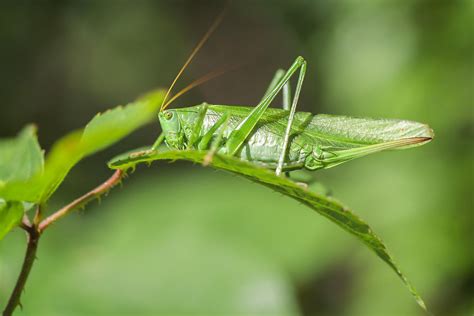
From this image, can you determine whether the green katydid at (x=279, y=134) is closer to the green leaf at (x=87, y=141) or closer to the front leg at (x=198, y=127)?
the front leg at (x=198, y=127)

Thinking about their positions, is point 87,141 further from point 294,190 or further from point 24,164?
point 294,190

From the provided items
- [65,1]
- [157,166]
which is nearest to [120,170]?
[157,166]

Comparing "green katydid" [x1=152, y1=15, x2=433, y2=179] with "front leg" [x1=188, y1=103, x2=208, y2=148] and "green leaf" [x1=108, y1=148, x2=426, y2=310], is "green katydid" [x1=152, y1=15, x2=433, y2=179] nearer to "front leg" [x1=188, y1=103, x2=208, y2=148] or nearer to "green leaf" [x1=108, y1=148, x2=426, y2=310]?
"front leg" [x1=188, y1=103, x2=208, y2=148]

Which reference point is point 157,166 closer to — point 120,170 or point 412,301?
point 412,301

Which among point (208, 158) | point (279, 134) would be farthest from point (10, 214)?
point (279, 134)

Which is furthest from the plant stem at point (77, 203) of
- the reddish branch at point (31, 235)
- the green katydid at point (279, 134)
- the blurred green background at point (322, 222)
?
the blurred green background at point (322, 222)
